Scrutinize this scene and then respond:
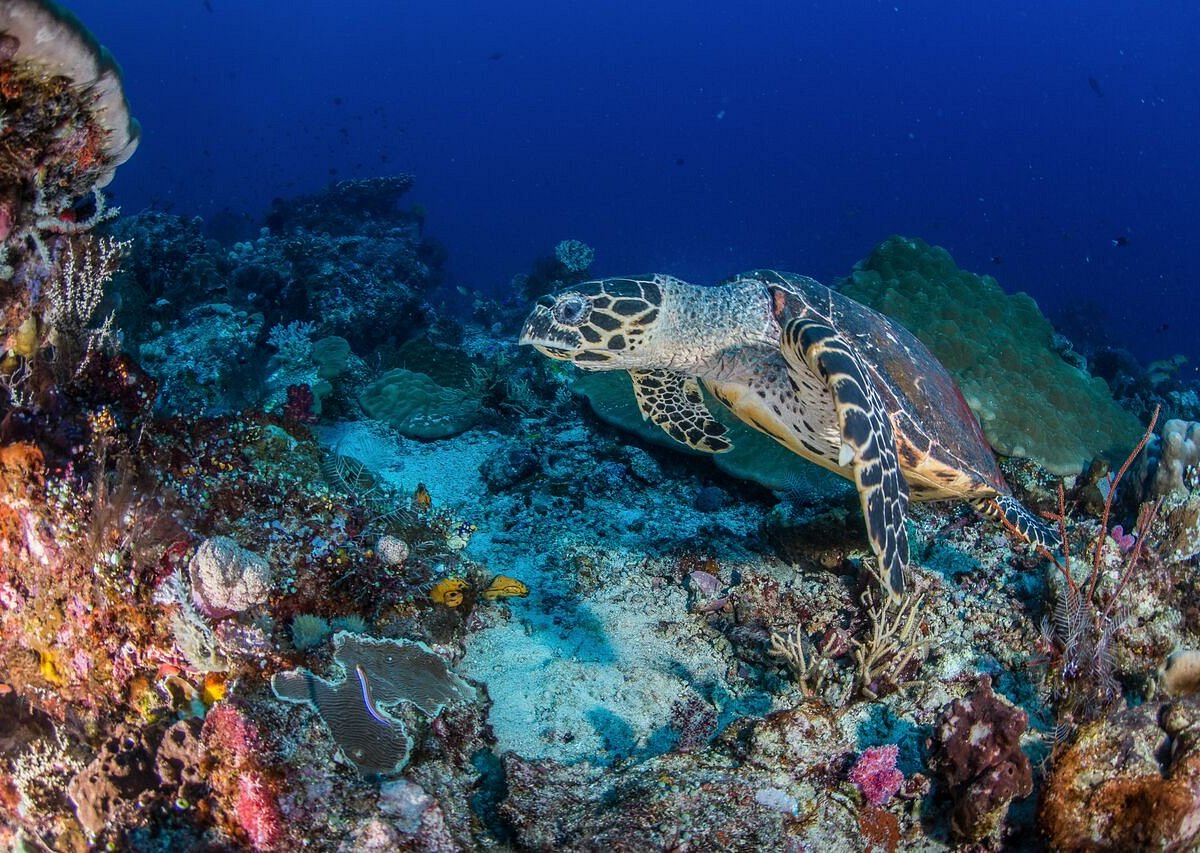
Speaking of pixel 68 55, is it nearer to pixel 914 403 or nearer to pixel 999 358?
pixel 914 403

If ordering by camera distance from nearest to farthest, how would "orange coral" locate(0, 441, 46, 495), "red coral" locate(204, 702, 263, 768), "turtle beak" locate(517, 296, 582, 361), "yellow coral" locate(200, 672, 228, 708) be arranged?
1. "red coral" locate(204, 702, 263, 768)
2. "yellow coral" locate(200, 672, 228, 708)
3. "orange coral" locate(0, 441, 46, 495)
4. "turtle beak" locate(517, 296, 582, 361)

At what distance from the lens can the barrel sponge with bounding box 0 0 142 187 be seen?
7.31 feet

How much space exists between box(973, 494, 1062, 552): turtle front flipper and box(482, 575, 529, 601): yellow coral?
323cm

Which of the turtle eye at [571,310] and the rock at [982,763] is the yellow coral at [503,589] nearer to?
the turtle eye at [571,310]

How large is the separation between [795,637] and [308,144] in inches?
3774

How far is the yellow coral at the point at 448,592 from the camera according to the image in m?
3.56

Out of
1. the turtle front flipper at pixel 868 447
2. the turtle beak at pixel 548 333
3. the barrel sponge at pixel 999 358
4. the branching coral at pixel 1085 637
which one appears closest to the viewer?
the branching coral at pixel 1085 637

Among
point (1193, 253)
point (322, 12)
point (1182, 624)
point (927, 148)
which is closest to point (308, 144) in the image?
point (322, 12)

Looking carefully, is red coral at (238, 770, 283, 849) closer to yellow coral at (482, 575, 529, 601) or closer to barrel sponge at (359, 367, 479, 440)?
yellow coral at (482, 575, 529, 601)

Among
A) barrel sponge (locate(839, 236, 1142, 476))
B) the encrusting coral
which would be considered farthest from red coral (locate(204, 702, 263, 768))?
barrel sponge (locate(839, 236, 1142, 476))

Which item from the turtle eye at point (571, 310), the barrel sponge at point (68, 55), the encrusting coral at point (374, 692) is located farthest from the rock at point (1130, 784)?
the barrel sponge at point (68, 55)

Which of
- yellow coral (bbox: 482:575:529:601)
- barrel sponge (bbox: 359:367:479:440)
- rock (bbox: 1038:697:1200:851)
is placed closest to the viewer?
rock (bbox: 1038:697:1200:851)

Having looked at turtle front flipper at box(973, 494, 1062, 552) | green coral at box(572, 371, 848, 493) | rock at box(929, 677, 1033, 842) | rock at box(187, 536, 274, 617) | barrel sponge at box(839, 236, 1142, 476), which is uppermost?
barrel sponge at box(839, 236, 1142, 476)

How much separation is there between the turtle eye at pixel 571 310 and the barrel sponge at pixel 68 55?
2470 millimetres
